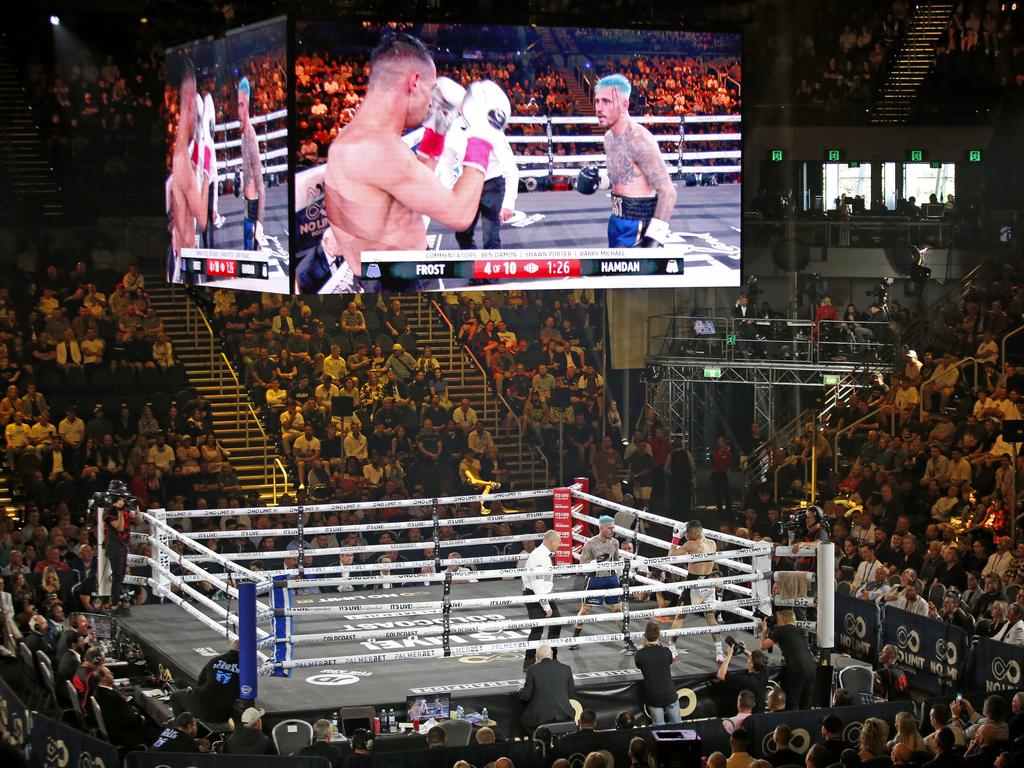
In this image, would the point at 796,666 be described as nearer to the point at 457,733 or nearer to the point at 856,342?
the point at 457,733

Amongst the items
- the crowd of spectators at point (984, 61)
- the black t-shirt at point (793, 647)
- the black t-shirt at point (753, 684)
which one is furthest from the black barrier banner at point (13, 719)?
the crowd of spectators at point (984, 61)

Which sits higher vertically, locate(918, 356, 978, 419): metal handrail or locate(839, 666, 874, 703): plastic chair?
locate(918, 356, 978, 419): metal handrail

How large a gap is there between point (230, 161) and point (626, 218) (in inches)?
177

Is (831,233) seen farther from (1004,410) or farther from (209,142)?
(209,142)

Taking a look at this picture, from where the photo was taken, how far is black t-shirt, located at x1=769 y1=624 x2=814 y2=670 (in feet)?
45.3

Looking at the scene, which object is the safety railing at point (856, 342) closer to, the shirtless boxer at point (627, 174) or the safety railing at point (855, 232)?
the safety railing at point (855, 232)

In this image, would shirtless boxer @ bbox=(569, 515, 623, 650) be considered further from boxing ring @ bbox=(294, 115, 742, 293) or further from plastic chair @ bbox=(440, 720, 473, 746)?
plastic chair @ bbox=(440, 720, 473, 746)

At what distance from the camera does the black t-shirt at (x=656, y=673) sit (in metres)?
13.5

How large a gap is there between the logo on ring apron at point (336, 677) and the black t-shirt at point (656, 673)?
8.92 ft

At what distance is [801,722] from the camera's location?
1186cm

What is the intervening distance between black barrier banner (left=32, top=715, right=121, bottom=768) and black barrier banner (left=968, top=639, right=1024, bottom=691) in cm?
761

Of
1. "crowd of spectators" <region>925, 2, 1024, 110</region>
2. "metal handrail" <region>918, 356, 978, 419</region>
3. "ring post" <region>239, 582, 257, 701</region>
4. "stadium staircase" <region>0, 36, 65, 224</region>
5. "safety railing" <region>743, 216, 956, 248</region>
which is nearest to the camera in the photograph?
"ring post" <region>239, 582, 257, 701</region>

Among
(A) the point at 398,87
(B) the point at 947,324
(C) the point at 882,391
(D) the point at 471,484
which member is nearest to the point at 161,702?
(A) the point at 398,87

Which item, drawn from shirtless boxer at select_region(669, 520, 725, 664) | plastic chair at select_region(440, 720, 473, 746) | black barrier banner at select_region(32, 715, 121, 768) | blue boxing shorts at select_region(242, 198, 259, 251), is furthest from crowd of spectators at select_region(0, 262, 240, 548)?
plastic chair at select_region(440, 720, 473, 746)
